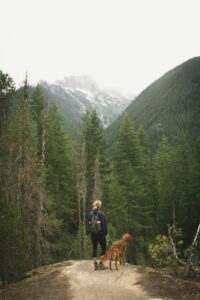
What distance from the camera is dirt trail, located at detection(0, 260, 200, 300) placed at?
971cm

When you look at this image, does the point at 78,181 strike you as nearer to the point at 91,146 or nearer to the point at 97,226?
the point at 91,146

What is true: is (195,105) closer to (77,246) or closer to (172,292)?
(77,246)

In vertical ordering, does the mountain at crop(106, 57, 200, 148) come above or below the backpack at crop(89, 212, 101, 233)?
above

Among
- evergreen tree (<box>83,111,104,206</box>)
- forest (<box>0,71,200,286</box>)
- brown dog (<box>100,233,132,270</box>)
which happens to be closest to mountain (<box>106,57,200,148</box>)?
forest (<box>0,71,200,286</box>)

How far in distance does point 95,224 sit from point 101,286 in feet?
7.19

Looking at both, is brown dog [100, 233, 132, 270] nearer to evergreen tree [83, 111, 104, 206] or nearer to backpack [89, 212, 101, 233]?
backpack [89, 212, 101, 233]

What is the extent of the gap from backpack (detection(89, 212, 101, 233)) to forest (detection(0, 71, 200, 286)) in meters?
5.99

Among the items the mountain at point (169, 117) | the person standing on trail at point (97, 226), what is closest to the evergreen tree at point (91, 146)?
the person standing on trail at point (97, 226)

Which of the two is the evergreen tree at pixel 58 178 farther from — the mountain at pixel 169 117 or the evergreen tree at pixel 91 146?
the mountain at pixel 169 117

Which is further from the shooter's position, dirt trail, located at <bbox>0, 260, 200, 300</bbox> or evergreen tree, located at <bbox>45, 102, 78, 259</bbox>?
evergreen tree, located at <bbox>45, 102, 78, 259</bbox>

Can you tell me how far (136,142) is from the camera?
1362 inches

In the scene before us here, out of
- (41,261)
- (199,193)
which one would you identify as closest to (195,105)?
(199,193)

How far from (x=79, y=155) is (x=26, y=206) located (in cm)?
1119

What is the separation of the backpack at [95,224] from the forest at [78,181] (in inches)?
236
